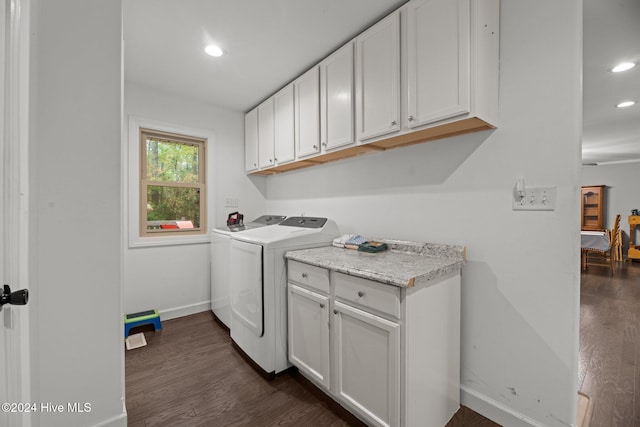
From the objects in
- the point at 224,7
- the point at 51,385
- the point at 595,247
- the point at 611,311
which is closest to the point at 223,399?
the point at 51,385

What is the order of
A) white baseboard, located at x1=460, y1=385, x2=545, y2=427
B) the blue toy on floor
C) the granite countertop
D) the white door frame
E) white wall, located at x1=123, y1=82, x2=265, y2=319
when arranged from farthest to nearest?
white wall, located at x1=123, y1=82, x2=265, y2=319
the blue toy on floor
white baseboard, located at x1=460, y1=385, x2=545, y2=427
the granite countertop
the white door frame

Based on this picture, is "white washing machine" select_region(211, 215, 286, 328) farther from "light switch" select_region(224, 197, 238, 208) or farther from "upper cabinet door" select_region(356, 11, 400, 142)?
"upper cabinet door" select_region(356, 11, 400, 142)

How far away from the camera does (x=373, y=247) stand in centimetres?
188

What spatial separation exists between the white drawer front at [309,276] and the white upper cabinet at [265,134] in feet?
4.64

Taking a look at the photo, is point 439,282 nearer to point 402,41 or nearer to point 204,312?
point 402,41

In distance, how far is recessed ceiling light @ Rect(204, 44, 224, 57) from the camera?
6.75 feet

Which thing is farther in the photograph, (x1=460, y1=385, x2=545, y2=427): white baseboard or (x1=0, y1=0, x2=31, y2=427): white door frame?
(x1=460, y1=385, x2=545, y2=427): white baseboard

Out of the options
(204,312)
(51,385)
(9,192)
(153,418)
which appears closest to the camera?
(9,192)

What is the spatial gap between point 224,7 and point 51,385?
215 centimetres

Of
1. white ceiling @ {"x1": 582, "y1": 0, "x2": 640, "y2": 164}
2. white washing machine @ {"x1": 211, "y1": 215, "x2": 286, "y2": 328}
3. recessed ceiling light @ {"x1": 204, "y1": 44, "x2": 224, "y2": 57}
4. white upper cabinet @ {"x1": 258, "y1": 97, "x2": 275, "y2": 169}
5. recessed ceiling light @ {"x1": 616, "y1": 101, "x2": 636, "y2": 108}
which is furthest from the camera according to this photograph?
recessed ceiling light @ {"x1": 616, "y1": 101, "x2": 636, "y2": 108}

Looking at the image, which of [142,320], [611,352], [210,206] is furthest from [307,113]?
[611,352]

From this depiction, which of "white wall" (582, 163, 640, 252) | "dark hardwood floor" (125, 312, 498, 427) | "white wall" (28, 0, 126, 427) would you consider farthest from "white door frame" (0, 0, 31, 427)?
"white wall" (582, 163, 640, 252)

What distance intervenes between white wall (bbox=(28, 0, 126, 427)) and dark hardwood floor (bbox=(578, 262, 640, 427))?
2.56 metres

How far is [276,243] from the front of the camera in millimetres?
1873
